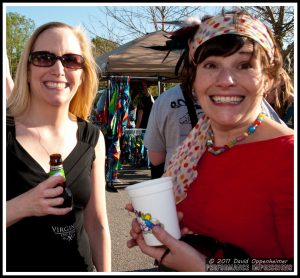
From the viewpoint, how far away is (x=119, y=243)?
191 inches

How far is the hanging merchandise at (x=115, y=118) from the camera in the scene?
7.46m

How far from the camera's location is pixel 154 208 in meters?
1.62

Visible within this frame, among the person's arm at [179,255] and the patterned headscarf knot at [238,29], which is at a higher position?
the patterned headscarf knot at [238,29]

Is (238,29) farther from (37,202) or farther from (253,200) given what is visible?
(37,202)

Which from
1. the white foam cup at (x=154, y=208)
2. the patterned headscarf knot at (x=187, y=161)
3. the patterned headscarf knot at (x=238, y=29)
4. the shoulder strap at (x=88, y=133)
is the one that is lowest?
the white foam cup at (x=154, y=208)

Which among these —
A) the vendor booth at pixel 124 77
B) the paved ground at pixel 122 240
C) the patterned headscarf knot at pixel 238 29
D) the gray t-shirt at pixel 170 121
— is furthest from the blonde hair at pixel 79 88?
the vendor booth at pixel 124 77

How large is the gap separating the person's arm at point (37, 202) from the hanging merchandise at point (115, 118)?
218 inches

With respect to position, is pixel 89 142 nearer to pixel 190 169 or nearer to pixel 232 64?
pixel 190 169

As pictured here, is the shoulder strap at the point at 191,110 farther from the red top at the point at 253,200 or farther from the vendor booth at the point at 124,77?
the vendor booth at the point at 124,77

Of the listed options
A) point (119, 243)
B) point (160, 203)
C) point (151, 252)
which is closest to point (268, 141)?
point (160, 203)

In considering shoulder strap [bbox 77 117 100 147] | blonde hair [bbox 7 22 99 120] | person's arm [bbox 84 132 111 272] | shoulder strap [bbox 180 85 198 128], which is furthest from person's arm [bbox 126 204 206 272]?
shoulder strap [bbox 180 85 198 128]

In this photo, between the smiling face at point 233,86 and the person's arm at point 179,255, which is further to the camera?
the smiling face at point 233,86

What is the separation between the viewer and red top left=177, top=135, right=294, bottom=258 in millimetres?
1465

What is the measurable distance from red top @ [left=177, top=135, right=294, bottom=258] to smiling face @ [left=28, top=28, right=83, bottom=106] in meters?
1.00
